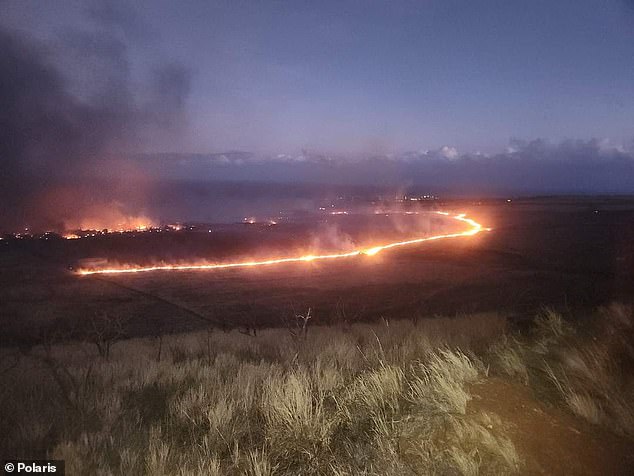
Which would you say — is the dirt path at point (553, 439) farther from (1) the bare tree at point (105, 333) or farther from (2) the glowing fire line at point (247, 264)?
(2) the glowing fire line at point (247, 264)

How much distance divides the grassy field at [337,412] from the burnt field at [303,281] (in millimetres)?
7293

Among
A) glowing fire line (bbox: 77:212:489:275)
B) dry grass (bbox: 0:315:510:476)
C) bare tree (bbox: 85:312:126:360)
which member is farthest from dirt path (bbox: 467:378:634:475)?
glowing fire line (bbox: 77:212:489:275)

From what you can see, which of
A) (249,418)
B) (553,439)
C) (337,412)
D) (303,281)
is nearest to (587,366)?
(553,439)

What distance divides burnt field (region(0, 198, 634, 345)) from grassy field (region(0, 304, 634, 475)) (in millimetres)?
7293

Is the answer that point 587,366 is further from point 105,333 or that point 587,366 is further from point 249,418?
point 105,333

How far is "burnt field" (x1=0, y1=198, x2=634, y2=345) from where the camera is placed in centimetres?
1847

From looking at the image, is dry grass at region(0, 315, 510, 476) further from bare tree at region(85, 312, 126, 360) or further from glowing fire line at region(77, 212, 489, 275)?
glowing fire line at region(77, 212, 489, 275)

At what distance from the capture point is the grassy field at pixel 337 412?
4.37 metres

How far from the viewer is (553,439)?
4.30 m

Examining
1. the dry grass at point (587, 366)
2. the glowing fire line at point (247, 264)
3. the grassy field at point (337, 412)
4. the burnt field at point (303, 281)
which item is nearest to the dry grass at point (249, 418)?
the grassy field at point (337, 412)

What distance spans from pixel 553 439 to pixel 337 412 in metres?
2.08

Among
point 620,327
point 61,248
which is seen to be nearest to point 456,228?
point 61,248

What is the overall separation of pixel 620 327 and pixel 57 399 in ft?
23.9

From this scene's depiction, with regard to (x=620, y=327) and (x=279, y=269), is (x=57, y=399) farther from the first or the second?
(x=279, y=269)
